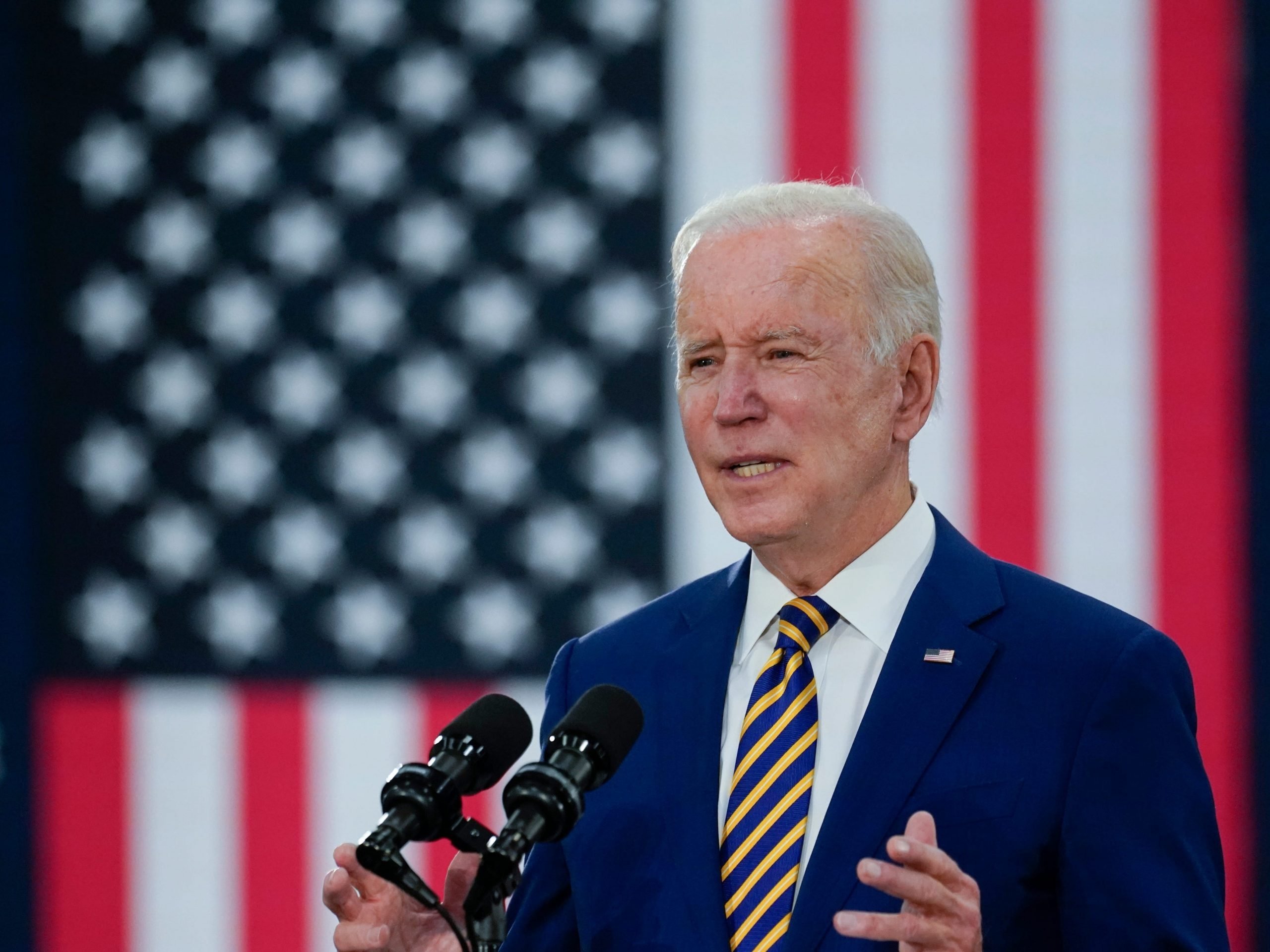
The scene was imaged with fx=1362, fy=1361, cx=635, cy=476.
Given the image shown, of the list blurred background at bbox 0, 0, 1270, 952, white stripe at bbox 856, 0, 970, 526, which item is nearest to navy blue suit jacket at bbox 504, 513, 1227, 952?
white stripe at bbox 856, 0, 970, 526

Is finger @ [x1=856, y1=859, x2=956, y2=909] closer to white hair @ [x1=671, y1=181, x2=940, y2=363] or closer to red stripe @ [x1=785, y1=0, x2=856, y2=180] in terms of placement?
white hair @ [x1=671, y1=181, x2=940, y2=363]

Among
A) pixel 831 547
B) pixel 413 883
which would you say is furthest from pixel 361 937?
pixel 831 547

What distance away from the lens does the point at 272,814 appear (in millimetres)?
3402

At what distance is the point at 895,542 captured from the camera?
150 cm

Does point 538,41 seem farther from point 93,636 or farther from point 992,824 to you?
point 992,824

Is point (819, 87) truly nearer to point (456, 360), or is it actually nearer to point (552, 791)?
point (456, 360)

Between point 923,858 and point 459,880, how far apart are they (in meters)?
0.51

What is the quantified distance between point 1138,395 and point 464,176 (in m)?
1.70

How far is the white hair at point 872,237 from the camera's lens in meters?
1.48

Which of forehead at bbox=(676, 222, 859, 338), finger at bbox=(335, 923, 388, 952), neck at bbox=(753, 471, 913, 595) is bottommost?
finger at bbox=(335, 923, 388, 952)

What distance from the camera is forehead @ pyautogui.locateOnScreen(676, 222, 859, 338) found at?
1.45 metres

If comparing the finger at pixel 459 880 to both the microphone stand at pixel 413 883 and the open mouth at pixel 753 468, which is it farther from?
the open mouth at pixel 753 468

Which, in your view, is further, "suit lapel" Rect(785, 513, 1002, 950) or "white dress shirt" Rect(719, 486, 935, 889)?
"white dress shirt" Rect(719, 486, 935, 889)

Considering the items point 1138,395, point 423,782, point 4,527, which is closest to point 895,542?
point 423,782
